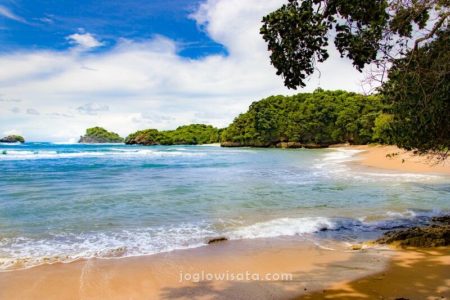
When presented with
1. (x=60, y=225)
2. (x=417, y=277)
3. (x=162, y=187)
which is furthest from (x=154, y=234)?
(x=162, y=187)

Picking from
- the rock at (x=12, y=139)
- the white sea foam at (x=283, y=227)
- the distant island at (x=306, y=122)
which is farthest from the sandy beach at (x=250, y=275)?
the rock at (x=12, y=139)

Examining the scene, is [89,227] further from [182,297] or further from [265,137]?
[265,137]

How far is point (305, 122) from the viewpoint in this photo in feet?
289

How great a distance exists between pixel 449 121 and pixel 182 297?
17.6 feet

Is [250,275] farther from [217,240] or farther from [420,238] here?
[420,238]

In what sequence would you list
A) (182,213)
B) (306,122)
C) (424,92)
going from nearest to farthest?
(424,92) < (182,213) < (306,122)

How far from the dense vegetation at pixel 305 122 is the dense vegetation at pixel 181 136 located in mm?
38491

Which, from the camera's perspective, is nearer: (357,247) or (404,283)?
(404,283)

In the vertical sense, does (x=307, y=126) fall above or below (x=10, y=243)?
above

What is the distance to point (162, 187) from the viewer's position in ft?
58.3

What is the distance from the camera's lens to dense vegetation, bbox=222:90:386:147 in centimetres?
8069

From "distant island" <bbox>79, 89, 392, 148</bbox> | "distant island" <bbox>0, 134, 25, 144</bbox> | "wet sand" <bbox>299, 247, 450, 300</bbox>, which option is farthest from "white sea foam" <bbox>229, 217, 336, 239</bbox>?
"distant island" <bbox>0, 134, 25, 144</bbox>

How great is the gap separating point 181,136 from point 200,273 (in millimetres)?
139937

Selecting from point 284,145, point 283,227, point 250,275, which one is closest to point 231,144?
point 284,145
